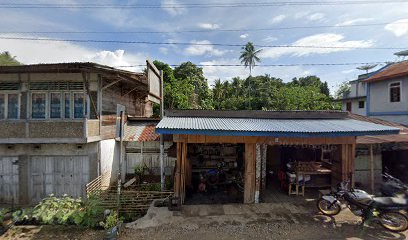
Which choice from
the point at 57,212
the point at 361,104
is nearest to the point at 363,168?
the point at 57,212

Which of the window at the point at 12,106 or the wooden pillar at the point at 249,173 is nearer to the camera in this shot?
the wooden pillar at the point at 249,173

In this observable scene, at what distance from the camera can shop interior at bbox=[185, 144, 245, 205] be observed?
8992 millimetres

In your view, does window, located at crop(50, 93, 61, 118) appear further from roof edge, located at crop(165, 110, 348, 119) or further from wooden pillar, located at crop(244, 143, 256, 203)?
wooden pillar, located at crop(244, 143, 256, 203)

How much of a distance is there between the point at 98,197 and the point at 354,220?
8.74m

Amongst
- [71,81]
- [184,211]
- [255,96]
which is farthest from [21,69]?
[255,96]

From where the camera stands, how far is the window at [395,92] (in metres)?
15.0

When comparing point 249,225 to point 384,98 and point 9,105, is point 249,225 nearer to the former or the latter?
point 9,105

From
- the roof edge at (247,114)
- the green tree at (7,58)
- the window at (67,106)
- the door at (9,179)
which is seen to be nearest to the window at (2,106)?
the door at (9,179)

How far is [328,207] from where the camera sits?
7.11 meters

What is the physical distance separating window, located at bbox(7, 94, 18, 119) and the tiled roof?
22660 mm

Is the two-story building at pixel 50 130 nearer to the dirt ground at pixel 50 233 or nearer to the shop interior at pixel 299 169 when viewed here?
the dirt ground at pixel 50 233

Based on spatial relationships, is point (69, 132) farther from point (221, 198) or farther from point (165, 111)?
point (221, 198)

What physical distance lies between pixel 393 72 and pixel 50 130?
21596mm

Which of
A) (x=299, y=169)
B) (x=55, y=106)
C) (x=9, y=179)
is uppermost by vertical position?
(x=55, y=106)
